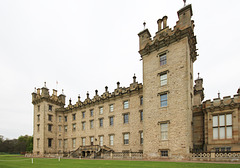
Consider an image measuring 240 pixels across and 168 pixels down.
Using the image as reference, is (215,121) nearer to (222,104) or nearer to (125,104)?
(222,104)

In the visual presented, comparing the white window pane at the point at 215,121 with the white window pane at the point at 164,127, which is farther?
the white window pane at the point at 164,127

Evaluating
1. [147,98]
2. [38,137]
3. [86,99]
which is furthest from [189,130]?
[38,137]

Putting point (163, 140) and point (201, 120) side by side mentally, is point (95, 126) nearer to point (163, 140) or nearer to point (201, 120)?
point (163, 140)

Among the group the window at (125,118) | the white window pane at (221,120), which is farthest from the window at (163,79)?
the window at (125,118)

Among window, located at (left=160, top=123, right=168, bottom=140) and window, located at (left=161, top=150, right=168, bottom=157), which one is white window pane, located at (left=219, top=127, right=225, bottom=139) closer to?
window, located at (left=160, top=123, right=168, bottom=140)

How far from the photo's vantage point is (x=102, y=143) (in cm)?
3284

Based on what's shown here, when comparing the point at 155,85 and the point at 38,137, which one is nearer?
the point at 155,85

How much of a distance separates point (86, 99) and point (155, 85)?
65.4 ft

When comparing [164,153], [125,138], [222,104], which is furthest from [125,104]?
[222,104]

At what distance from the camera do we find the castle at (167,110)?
62.5 feet

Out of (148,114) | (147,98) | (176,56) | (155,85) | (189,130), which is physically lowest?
(189,130)

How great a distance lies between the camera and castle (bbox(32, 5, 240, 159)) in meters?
19.1

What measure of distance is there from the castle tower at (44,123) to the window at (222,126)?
116ft

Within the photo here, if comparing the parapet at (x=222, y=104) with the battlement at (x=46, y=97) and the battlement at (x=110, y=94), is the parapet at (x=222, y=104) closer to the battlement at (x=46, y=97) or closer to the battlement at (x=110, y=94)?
the battlement at (x=110, y=94)
